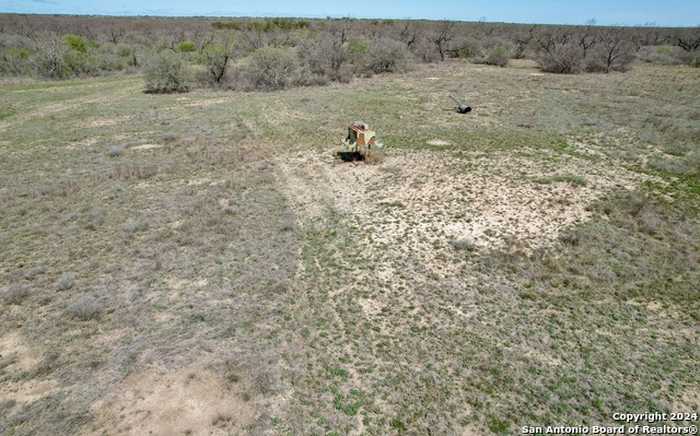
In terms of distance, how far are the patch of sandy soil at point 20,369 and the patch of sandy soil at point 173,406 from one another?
3.19ft

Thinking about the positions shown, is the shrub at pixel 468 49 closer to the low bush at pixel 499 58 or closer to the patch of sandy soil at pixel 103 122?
the low bush at pixel 499 58

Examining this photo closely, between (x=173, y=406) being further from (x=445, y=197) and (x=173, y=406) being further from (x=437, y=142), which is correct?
(x=437, y=142)

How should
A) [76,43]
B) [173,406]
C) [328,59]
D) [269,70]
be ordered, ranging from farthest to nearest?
[76,43]
[328,59]
[269,70]
[173,406]

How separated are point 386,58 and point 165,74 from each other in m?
17.4

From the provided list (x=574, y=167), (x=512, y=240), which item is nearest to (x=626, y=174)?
(x=574, y=167)

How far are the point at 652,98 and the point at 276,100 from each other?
21.7 metres

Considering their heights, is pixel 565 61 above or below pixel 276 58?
above

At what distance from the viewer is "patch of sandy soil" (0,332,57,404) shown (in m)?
5.94

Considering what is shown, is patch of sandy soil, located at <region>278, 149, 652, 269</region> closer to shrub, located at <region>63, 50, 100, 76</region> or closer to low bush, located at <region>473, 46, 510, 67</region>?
low bush, located at <region>473, 46, 510, 67</region>

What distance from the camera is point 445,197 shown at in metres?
12.0

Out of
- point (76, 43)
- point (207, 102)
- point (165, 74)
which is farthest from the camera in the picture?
A: point (76, 43)

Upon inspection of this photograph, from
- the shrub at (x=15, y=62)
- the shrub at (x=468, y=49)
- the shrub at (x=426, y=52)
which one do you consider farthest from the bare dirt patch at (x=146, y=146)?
the shrub at (x=468, y=49)

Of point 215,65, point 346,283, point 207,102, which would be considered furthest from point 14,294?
point 215,65

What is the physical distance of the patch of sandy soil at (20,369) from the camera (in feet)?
19.5
